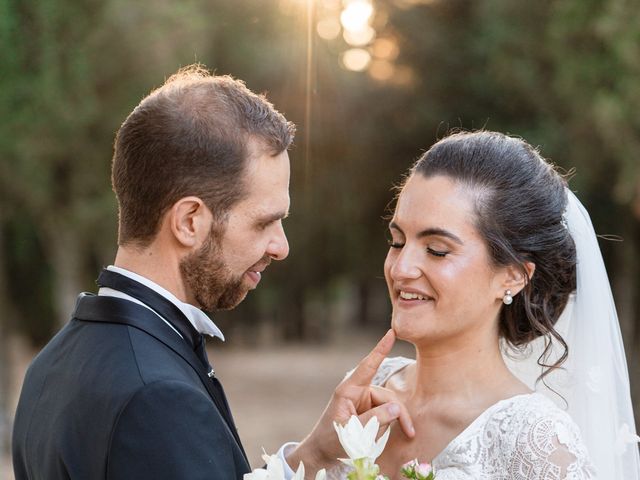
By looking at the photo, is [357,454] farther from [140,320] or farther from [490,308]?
[490,308]

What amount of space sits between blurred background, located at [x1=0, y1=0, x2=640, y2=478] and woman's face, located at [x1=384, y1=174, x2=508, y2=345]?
267 centimetres

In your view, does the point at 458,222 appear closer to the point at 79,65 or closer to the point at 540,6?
the point at 79,65

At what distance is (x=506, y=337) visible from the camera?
3.43 meters

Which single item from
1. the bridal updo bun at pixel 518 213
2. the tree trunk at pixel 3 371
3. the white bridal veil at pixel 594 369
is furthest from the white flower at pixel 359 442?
the tree trunk at pixel 3 371

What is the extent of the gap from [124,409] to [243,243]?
2.43 ft

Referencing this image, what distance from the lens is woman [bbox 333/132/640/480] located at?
10.1ft

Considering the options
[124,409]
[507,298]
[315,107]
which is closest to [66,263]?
[315,107]

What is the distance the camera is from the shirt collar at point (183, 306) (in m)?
2.71

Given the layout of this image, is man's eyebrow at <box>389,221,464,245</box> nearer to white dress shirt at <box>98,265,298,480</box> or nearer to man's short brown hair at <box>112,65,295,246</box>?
man's short brown hair at <box>112,65,295,246</box>

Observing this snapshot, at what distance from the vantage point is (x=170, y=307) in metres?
2.70

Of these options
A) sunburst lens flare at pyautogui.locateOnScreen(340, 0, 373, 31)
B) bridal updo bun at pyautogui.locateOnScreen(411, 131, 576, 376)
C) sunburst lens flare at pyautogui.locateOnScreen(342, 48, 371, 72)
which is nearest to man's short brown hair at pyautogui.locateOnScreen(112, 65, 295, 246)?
bridal updo bun at pyautogui.locateOnScreen(411, 131, 576, 376)

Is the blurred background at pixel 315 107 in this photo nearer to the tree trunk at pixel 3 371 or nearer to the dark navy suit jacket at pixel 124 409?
the tree trunk at pixel 3 371

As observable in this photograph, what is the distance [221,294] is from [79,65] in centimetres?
947

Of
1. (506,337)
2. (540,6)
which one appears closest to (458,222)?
(506,337)
